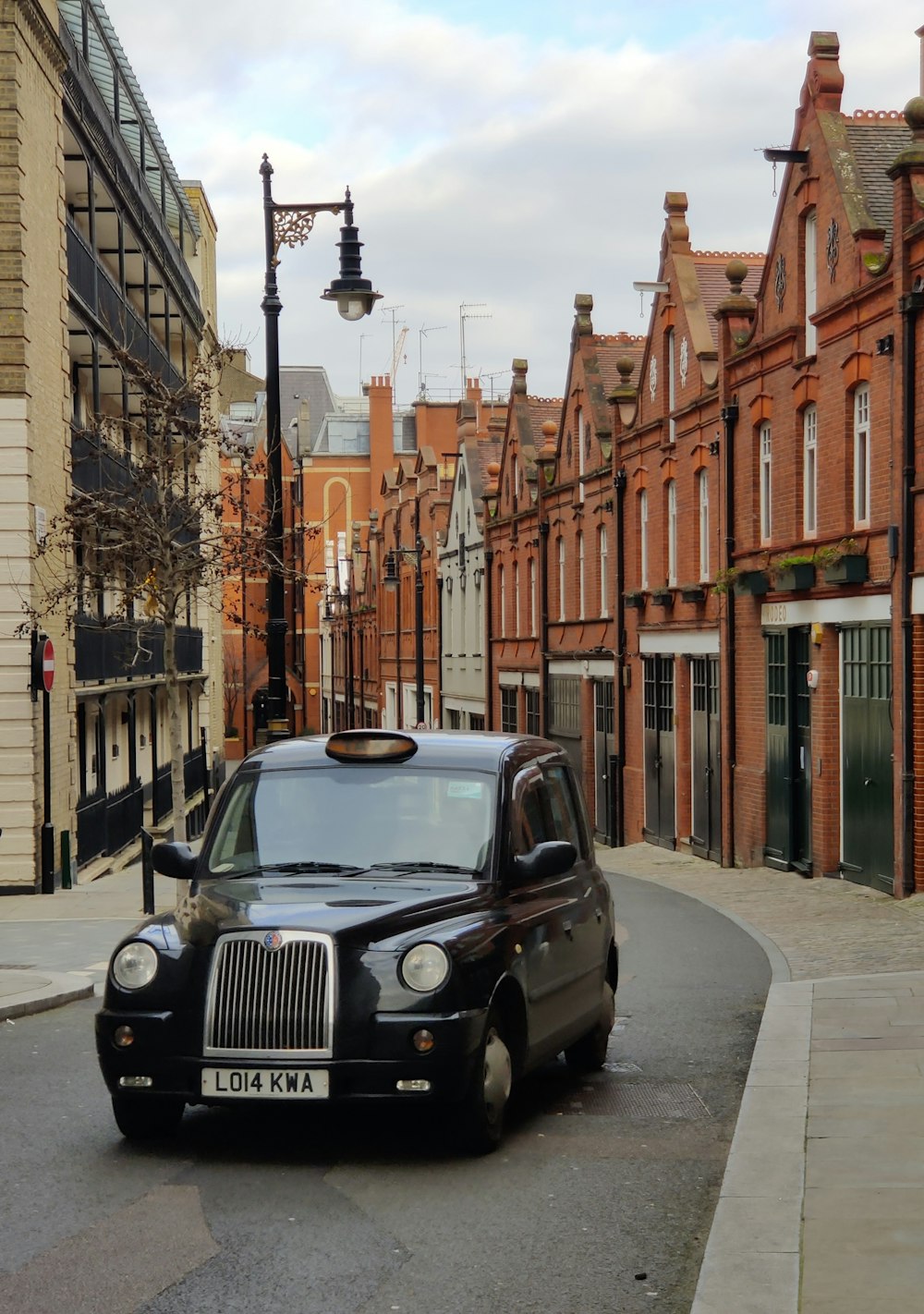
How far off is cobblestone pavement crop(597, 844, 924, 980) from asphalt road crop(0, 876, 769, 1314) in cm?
470

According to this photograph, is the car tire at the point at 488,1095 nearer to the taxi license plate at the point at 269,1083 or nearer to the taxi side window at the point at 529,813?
the taxi license plate at the point at 269,1083

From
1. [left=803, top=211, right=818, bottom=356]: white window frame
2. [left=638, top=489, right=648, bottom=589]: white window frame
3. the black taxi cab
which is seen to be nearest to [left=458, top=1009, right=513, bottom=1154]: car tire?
the black taxi cab

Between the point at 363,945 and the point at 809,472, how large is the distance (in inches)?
692

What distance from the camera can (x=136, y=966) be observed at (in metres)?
7.16

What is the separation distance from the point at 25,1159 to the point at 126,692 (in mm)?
25058

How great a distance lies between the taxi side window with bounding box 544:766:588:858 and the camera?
9028 millimetres

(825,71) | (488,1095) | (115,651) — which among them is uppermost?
(825,71)

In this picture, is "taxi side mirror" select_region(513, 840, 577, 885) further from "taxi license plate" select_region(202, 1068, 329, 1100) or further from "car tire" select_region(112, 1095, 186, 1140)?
"car tire" select_region(112, 1095, 186, 1140)

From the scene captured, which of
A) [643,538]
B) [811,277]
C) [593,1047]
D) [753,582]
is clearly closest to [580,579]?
[643,538]

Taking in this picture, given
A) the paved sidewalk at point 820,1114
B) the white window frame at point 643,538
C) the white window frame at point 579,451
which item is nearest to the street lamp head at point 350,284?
the paved sidewalk at point 820,1114

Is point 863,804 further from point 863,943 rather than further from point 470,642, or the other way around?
point 470,642

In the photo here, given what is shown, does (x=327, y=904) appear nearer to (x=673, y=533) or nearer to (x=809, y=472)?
(x=809, y=472)

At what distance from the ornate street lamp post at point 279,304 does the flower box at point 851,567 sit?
21.8ft

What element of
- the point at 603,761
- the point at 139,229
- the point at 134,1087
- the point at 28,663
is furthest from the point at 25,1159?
the point at 603,761
